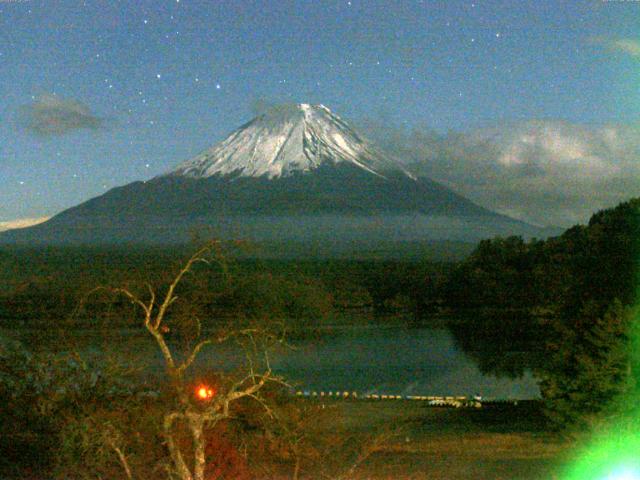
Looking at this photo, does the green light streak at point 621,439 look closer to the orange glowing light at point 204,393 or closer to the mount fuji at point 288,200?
the orange glowing light at point 204,393

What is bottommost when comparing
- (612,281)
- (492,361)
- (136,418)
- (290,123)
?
(492,361)

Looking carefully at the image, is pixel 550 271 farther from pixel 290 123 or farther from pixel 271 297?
pixel 290 123

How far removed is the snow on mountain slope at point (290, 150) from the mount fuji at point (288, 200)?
0.13 metres

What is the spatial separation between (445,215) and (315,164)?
19.5 meters

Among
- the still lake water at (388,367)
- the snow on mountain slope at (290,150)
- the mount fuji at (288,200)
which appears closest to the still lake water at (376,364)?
the still lake water at (388,367)

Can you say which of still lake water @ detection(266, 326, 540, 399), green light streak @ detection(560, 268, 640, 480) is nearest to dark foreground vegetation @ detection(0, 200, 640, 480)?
green light streak @ detection(560, 268, 640, 480)

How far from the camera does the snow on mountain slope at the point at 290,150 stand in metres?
106

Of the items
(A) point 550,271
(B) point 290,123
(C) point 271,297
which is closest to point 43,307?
(C) point 271,297

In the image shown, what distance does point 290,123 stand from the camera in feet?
359

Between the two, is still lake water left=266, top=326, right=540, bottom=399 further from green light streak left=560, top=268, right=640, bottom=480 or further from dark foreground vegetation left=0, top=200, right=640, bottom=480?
green light streak left=560, top=268, right=640, bottom=480

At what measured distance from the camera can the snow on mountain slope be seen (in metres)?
106

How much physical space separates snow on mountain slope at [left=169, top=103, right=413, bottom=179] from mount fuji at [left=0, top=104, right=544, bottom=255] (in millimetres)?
133

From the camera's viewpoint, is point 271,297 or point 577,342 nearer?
point 577,342

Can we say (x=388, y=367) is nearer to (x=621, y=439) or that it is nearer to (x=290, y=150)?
(x=621, y=439)
